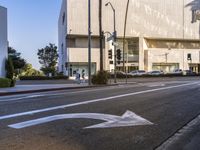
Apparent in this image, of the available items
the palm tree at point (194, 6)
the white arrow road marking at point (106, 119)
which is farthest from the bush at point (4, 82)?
the palm tree at point (194, 6)

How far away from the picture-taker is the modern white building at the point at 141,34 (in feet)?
269

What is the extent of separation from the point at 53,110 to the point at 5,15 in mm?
Result: 21329

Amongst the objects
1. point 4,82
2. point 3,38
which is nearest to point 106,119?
point 4,82

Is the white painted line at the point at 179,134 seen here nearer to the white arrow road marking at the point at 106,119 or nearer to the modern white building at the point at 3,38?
the white arrow road marking at the point at 106,119

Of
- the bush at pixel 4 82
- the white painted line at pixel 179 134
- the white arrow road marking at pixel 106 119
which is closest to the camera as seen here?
the white painted line at pixel 179 134

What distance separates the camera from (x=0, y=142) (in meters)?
6.62

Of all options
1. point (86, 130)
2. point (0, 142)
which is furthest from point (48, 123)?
point (0, 142)

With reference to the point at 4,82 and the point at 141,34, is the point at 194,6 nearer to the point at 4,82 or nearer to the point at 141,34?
the point at 141,34

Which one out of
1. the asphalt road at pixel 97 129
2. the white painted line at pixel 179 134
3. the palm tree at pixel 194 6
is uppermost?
the palm tree at pixel 194 6

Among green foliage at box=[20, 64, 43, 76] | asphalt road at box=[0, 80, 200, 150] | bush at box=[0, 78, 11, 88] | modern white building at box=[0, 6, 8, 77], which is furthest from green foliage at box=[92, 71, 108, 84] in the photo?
green foliage at box=[20, 64, 43, 76]

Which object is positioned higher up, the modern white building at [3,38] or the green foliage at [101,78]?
the modern white building at [3,38]

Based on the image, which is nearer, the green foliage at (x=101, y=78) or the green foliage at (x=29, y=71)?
the green foliage at (x=101, y=78)

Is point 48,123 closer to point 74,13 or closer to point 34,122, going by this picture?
point 34,122

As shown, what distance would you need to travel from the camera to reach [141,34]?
8900cm
